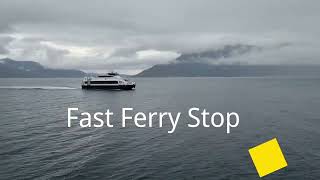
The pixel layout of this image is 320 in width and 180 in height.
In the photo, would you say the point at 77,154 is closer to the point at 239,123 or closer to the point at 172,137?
the point at 172,137

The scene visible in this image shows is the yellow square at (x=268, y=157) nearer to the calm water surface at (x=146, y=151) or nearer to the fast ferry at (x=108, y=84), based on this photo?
the calm water surface at (x=146, y=151)

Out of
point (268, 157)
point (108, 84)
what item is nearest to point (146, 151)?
point (268, 157)

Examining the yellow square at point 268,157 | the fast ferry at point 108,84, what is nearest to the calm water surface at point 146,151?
the yellow square at point 268,157

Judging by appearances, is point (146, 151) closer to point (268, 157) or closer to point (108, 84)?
point (268, 157)

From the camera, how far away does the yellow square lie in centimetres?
1321

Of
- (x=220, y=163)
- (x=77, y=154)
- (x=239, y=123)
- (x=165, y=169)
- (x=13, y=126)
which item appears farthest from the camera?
(x=239, y=123)

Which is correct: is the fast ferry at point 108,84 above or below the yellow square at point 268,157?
above

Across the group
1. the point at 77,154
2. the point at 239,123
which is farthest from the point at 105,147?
the point at 239,123

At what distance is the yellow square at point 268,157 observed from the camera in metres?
13.2

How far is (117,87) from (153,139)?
145783mm

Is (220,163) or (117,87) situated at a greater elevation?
(117,87)

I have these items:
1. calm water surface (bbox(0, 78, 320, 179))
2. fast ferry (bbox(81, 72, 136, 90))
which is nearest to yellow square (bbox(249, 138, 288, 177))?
calm water surface (bbox(0, 78, 320, 179))

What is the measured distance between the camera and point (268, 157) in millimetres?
13477

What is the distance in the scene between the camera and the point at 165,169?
32.6 metres
